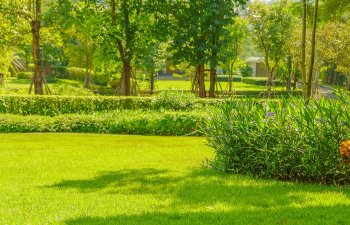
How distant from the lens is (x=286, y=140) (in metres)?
8.85

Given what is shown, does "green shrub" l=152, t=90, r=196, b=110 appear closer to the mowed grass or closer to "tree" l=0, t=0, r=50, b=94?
"tree" l=0, t=0, r=50, b=94

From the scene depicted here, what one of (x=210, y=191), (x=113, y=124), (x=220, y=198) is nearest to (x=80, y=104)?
(x=113, y=124)

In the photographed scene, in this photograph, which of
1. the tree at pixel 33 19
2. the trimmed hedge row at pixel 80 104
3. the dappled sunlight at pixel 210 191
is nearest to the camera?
the dappled sunlight at pixel 210 191

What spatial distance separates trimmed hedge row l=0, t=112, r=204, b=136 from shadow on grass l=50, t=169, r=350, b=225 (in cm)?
878

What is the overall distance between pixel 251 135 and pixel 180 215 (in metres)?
3.36

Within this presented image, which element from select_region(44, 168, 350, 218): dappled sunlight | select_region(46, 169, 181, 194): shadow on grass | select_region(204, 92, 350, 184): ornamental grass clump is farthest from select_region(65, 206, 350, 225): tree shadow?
select_region(204, 92, 350, 184): ornamental grass clump

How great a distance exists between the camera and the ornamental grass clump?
8.52 m

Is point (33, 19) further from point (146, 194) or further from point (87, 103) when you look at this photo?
point (146, 194)

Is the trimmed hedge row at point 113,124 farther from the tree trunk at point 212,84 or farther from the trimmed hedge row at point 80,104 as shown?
the tree trunk at point 212,84

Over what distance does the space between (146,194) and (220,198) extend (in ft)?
3.93

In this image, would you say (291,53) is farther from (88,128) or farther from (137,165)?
(137,165)

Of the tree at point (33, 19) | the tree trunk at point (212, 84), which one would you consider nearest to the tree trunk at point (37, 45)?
the tree at point (33, 19)

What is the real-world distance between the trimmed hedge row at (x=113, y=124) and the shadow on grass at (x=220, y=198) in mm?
8779

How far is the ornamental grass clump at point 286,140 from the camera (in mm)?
8523
